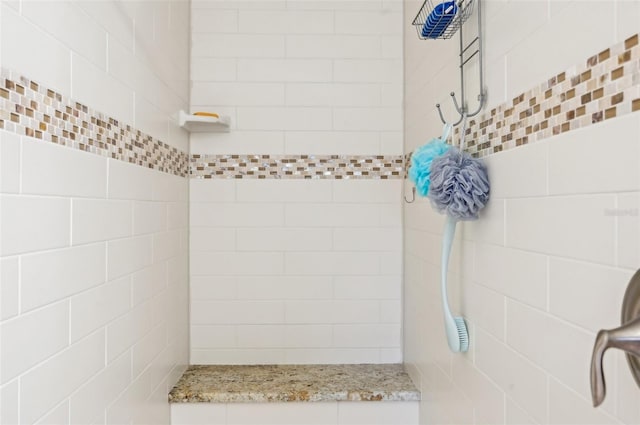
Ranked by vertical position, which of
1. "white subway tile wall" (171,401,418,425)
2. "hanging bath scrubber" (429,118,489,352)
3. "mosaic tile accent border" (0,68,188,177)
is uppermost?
"mosaic tile accent border" (0,68,188,177)

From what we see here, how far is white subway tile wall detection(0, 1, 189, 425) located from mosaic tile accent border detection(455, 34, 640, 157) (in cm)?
99

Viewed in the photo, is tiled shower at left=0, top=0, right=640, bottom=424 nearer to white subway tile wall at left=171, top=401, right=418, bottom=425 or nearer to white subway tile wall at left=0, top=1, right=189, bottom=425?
white subway tile wall at left=0, top=1, right=189, bottom=425

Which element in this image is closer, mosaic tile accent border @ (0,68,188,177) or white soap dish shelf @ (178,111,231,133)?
mosaic tile accent border @ (0,68,188,177)

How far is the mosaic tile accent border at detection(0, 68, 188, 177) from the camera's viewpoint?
0.86m

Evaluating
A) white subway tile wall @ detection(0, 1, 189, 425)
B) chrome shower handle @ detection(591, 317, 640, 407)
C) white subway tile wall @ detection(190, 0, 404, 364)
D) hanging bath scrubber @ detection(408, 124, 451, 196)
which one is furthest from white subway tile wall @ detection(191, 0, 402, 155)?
chrome shower handle @ detection(591, 317, 640, 407)

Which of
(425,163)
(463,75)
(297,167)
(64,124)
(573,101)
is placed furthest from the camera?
(297,167)

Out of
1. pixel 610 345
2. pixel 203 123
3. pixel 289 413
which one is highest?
pixel 203 123

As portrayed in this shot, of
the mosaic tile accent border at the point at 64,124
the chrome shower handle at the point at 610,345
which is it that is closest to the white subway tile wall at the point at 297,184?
the mosaic tile accent border at the point at 64,124

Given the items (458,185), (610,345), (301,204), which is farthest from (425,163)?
(301,204)

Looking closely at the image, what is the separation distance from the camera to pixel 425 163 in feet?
4.11

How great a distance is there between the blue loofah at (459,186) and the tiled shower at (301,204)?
0.17 ft

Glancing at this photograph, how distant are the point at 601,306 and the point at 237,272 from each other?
5.43ft

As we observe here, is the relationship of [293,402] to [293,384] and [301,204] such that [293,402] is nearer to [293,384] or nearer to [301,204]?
[293,384]

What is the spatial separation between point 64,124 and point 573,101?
1.03 meters
